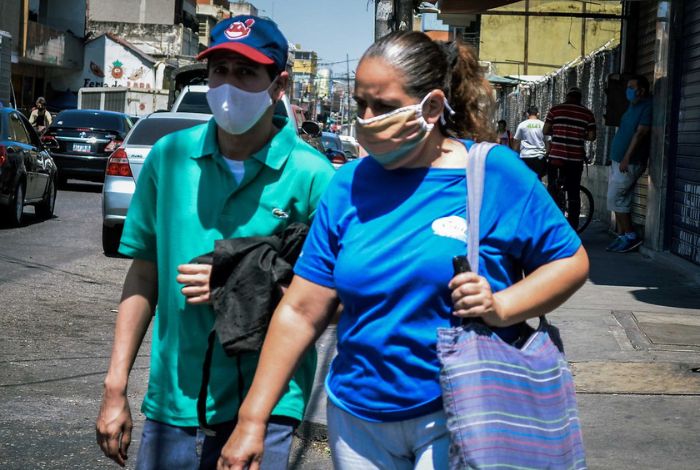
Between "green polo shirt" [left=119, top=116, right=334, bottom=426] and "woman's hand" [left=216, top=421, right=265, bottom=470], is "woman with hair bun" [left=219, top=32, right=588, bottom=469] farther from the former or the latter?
"green polo shirt" [left=119, top=116, right=334, bottom=426]

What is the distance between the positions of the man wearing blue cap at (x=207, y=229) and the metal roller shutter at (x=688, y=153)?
942 cm

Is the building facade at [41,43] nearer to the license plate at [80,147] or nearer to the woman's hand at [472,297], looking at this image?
the license plate at [80,147]

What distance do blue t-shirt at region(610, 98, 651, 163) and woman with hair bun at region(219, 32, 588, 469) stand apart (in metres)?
11.5

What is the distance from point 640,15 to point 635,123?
3.21 metres

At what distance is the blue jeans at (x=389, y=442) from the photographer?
2.69 metres

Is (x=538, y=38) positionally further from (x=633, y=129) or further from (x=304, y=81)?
(x=304, y=81)

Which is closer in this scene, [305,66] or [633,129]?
[633,129]


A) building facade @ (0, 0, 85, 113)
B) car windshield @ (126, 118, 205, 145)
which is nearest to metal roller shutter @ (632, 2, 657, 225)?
car windshield @ (126, 118, 205, 145)

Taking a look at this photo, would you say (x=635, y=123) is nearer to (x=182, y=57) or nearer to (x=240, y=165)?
(x=240, y=165)

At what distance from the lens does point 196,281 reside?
9.85 feet

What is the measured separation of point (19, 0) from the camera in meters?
42.2

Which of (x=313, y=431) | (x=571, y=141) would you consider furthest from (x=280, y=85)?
(x=571, y=141)

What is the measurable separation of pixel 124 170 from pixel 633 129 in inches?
238

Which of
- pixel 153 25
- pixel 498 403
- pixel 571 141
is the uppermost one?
pixel 153 25
